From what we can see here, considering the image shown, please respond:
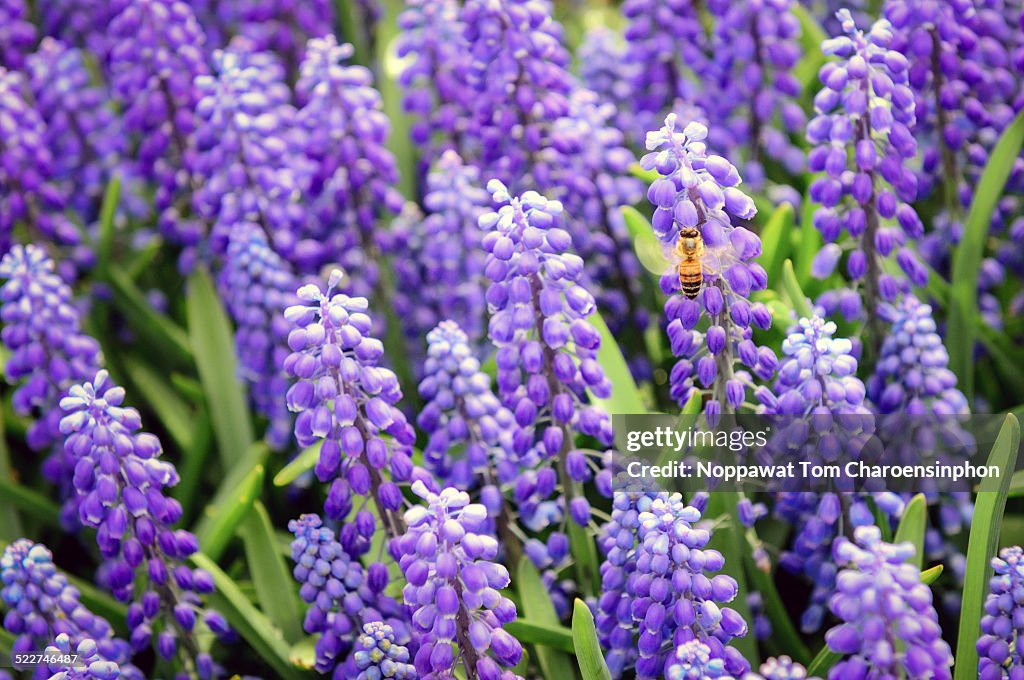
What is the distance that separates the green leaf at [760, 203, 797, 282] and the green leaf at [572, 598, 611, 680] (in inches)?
78.8

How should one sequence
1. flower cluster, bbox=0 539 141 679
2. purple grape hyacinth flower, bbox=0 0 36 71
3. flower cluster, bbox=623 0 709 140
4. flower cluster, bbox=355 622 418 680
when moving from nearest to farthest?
flower cluster, bbox=355 622 418 680 → flower cluster, bbox=0 539 141 679 → flower cluster, bbox=623 0 709 140 → purple grape hyacinth flower, bbox=0 0 36 71

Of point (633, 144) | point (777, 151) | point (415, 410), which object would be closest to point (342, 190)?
point (415, 410)

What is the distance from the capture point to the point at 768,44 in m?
5.16

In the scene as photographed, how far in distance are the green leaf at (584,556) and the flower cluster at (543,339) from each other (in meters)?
0.11

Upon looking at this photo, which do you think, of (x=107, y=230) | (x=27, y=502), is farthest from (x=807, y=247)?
(x=27, y=502)

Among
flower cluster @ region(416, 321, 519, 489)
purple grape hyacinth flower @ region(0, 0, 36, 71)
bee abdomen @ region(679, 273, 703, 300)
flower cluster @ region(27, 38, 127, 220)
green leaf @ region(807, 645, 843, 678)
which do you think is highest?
purple grape hyacinth flower @ region(0, 0, 36, 71)

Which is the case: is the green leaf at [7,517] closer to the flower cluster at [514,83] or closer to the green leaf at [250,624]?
the green leaf at [250,624]

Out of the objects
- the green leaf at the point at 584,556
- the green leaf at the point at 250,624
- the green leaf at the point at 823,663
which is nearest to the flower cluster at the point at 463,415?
the green leaf at the point at 584,556

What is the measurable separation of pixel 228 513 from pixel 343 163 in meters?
1.79

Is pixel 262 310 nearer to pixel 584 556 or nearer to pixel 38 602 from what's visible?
pixel 38 602

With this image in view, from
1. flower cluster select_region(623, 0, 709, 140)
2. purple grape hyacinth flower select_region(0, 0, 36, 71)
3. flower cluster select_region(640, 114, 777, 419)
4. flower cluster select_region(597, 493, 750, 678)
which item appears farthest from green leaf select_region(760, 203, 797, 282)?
purple grape hyacinth flower select_region(0, 0, 36, 71)

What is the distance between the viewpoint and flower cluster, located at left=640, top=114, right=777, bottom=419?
3.49 m

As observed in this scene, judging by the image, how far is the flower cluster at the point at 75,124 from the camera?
603cm

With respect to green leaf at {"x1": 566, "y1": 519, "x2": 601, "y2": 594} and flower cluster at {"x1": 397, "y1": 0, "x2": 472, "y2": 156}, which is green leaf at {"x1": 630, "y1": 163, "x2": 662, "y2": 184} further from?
green leaf at {"x1": 566, "y1": 519, "x2": 601, "y2": 594}
